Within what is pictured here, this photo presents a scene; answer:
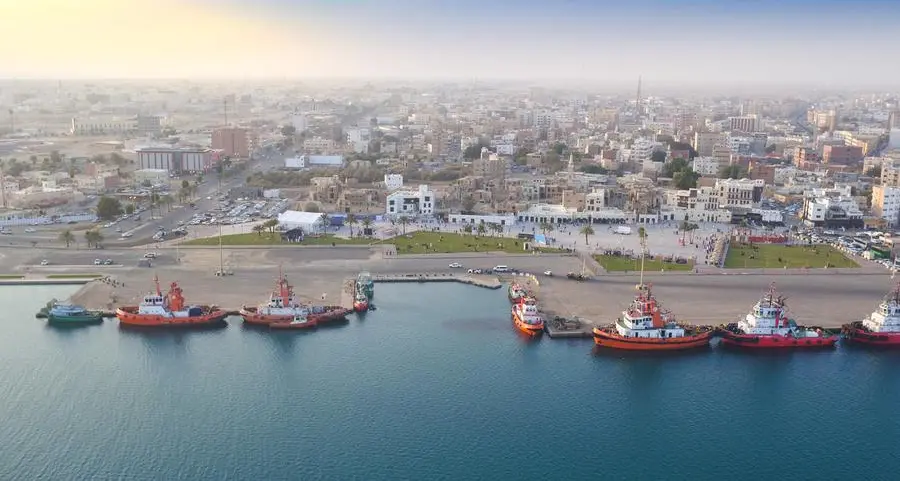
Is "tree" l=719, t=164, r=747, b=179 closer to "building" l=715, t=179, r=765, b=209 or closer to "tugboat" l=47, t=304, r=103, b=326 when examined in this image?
"building" l=715, t=179, r=765, b=209

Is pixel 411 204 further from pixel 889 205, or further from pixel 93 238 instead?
pixel 889 205

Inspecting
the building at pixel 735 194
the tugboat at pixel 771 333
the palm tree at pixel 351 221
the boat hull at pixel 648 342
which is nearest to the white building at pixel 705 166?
the building at pixel 735 194

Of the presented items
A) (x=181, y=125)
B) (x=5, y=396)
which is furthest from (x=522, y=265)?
(x=181, y=125)

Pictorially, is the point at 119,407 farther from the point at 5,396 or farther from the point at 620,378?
the point at 620,378

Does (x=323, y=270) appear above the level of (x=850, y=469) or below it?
above

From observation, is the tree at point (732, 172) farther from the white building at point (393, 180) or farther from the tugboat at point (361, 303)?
the tugboat at point (361, 303)
